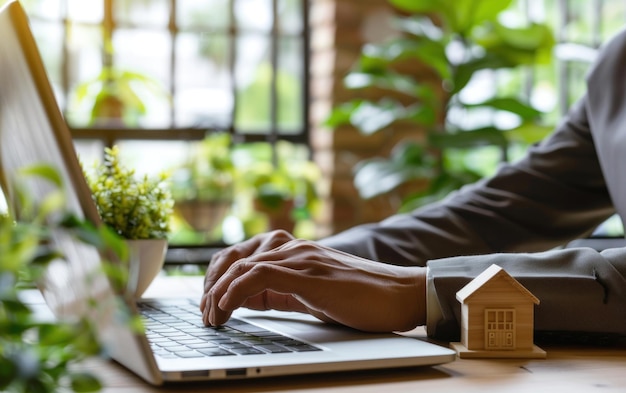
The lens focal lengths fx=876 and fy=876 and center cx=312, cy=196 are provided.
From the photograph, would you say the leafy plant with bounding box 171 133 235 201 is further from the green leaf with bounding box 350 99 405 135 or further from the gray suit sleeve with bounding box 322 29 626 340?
the gray suit sleeve with bounding box 322 29 626 340

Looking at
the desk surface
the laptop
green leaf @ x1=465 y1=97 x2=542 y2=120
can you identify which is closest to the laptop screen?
the laptop

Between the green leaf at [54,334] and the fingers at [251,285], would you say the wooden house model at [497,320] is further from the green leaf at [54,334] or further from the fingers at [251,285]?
the green leaf at [54,334]

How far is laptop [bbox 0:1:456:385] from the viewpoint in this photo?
2.01ft

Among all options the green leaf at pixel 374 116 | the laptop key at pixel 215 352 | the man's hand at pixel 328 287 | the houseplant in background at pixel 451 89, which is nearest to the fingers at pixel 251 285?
the man's hand at pixel 328 287

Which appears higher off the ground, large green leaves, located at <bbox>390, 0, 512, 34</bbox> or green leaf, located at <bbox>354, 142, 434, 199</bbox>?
large green leaves, located at <bbox>390, 0, 512, 34</bbox>

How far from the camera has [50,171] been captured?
0.40m

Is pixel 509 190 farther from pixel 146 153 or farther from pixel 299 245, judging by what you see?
pixel 146 153

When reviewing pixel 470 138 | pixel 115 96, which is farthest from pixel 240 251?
pixel 115 96

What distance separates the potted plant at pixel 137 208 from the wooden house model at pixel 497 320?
45 centimetres

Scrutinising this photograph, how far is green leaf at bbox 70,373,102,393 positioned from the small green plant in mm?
709

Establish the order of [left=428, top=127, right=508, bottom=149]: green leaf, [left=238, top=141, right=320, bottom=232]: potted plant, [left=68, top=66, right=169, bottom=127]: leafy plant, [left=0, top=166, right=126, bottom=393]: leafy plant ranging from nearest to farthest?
[left=0, top=166, right=126, bottom=393]: leafy plant < [left=428, top=127, right=508, bottom=149]: green leaf < [left=68, top=66, right=169, bottom=127]: leafy plant < [left=238, top=141, right=320, bottom=232]: potted plant

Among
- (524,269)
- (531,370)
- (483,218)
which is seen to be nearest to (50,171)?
(531,370)

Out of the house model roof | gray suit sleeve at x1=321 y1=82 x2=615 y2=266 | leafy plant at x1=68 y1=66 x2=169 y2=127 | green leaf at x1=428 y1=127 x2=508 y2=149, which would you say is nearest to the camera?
the house model roof

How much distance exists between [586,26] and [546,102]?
0.35 metres
